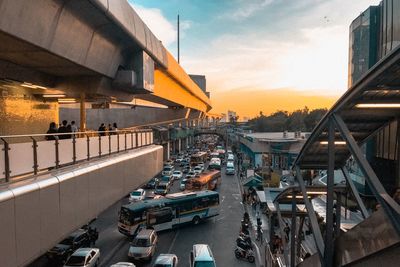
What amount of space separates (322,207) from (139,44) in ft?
46.9

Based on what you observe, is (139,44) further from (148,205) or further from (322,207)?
(148,205)

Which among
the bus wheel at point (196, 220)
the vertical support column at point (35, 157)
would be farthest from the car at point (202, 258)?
the vertical support column at point (35, 157)

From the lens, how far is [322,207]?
2028 cm

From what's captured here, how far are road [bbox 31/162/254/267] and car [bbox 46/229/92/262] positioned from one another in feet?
2.28

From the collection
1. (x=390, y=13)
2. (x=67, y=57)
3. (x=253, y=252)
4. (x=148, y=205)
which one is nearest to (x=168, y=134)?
(x=148, y=205)

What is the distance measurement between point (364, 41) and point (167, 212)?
16.7 m

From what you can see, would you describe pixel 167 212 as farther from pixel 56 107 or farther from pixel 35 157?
pixel 35 157

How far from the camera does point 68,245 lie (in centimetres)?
2095

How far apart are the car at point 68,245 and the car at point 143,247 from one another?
3295 millimetres

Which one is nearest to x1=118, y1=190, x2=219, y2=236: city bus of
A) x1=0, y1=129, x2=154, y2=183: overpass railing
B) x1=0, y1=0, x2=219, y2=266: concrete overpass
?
x1=0, y1=0, x2=219, y2=266: concrete overpass

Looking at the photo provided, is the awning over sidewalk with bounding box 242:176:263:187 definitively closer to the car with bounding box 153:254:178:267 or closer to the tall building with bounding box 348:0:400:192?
the tall building with bounding box 348:0:400:192

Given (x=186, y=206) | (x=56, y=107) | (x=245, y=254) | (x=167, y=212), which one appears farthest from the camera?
(x=186, y=206)

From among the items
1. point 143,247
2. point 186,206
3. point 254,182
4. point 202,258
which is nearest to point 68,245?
point 143,247

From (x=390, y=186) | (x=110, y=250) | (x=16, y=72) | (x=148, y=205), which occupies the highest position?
(x=16, y=72)
